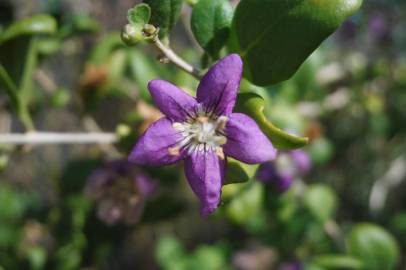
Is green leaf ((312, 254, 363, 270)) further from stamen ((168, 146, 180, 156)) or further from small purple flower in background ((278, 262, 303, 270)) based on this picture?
stamen ((168, 146, 180, 156))

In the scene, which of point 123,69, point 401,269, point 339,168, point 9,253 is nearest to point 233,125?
point 123,69

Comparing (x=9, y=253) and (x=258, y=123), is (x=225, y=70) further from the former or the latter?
(x=9, y=253)

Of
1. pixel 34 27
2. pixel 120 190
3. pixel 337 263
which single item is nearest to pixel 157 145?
Answer: pixel 34 27

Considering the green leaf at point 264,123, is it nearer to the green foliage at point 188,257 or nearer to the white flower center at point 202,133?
the white flower center at point 202,133

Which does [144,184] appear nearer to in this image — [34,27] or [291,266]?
[34,27]

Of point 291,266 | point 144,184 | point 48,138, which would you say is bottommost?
point 291,266

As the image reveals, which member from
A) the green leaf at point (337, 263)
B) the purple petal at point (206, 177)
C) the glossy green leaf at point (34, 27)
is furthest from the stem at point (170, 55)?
the green leaf at point (337, 263)

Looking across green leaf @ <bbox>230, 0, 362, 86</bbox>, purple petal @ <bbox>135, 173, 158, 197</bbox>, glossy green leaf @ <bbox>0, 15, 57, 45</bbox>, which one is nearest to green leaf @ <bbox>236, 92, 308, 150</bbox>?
green leaf @ <bbox>230, 0, 362, 86</bbox>
